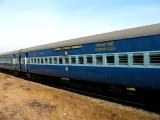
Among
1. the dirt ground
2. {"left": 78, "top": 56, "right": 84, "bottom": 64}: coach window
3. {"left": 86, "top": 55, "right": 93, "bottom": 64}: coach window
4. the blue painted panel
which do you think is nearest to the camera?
the dirt ground

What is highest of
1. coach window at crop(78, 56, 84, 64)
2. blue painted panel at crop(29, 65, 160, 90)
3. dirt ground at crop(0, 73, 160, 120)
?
coach window at crop(78, 56, 84, 64)

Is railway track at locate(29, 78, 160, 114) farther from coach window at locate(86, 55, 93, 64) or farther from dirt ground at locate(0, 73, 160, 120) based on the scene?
coach window at locate(86, 55, 93, 64)

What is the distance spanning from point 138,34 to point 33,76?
68.2 ft

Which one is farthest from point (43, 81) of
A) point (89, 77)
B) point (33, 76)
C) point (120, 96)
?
point (120, 96)

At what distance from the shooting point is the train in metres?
12.5

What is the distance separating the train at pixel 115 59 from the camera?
41.0 ft

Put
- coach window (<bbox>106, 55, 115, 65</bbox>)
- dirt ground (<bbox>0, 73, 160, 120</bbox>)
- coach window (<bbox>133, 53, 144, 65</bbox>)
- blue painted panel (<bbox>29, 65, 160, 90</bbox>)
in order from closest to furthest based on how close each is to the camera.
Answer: dirt ground (<bbox>0, 73, 160, 120</bbox>)
blue painted panel (<bbox>29, 65, 160, 90</bbox>)
coach window (<bbox>133, 53, 144, 65</bbox>)
coach window (<bbox>106, 55, 115, 65</bbox>)

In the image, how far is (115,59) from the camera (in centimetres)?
1511

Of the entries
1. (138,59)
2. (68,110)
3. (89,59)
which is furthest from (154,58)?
(89,59)

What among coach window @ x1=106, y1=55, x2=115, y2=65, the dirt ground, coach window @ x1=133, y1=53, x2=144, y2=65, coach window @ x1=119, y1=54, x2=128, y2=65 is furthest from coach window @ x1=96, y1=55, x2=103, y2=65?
coach window @ x1=133, y1=53, x2=144, y2=65

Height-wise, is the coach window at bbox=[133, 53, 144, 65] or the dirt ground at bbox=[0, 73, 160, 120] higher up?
the coach window at bbox=[133, 53, 144, 65]

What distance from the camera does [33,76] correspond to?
106 feet

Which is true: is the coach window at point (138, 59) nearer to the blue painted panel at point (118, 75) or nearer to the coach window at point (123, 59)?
the blue painted panel at point (118, 75)

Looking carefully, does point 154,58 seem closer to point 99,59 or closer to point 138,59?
point 138,59
